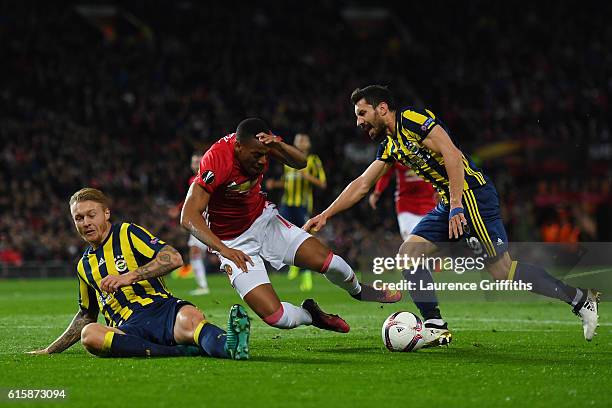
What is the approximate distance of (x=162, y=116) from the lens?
2894 centimetres

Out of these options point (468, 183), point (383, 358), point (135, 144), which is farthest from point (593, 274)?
point (135, 144)

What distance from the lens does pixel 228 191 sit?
309 inches

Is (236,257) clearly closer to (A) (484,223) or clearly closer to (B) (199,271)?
(A) (484,223)

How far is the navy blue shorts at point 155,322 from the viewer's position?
704 centimetres

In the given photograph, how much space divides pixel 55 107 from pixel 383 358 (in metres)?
23.1

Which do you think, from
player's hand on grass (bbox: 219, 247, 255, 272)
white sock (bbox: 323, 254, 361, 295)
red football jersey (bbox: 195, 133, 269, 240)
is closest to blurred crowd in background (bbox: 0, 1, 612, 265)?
white sock (bbox: 323, 254, 361, 295)

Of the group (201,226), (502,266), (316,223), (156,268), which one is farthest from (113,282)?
(502,266)

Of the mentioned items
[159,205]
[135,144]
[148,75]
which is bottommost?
[159,205]

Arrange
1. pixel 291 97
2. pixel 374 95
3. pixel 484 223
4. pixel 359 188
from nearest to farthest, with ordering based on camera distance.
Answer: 1. pixel 374 95
2. pixel 484 223
3. pixel 359 188
4. pixel 291 97

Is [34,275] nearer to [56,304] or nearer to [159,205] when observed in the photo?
[159,205]

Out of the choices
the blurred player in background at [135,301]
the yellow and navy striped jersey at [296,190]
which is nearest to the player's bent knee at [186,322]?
the blurred player in background at [135,301]

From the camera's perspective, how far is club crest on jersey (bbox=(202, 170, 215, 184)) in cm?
748

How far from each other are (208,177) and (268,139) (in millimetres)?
552

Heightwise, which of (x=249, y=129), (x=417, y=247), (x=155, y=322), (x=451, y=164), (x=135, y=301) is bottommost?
(x=155, y=322)
